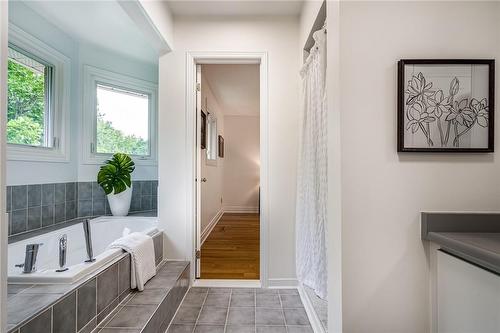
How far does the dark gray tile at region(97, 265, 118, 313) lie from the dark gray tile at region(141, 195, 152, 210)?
1.58 meters

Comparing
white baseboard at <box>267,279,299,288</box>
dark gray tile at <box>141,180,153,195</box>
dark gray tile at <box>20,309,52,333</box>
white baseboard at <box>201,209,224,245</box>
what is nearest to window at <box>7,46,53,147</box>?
dark gray tile at <box>141,180,153,195</box>

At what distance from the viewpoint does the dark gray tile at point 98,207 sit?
2.82 m

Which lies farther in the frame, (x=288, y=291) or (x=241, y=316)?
(x=288, y=291)

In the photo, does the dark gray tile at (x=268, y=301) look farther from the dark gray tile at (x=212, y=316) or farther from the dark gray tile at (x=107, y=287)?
the dark gray tile at (x=107, y=287)

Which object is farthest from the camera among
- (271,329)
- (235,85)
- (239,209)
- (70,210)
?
(239,209)

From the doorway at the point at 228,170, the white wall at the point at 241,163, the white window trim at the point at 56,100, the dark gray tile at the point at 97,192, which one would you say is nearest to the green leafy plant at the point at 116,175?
the dark gray tile at the point at 97,192

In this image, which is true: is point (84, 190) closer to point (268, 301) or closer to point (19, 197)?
point (19, 197)

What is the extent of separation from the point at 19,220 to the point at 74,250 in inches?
19.0

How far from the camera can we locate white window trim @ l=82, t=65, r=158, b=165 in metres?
2.78

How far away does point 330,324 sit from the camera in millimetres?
1295

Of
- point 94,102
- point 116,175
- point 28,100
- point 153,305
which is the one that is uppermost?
point 94,102


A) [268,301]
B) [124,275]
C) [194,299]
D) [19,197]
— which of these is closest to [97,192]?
[19,197]

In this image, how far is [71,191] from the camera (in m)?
2.67

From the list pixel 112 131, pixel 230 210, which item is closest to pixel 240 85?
pixel 112 131
